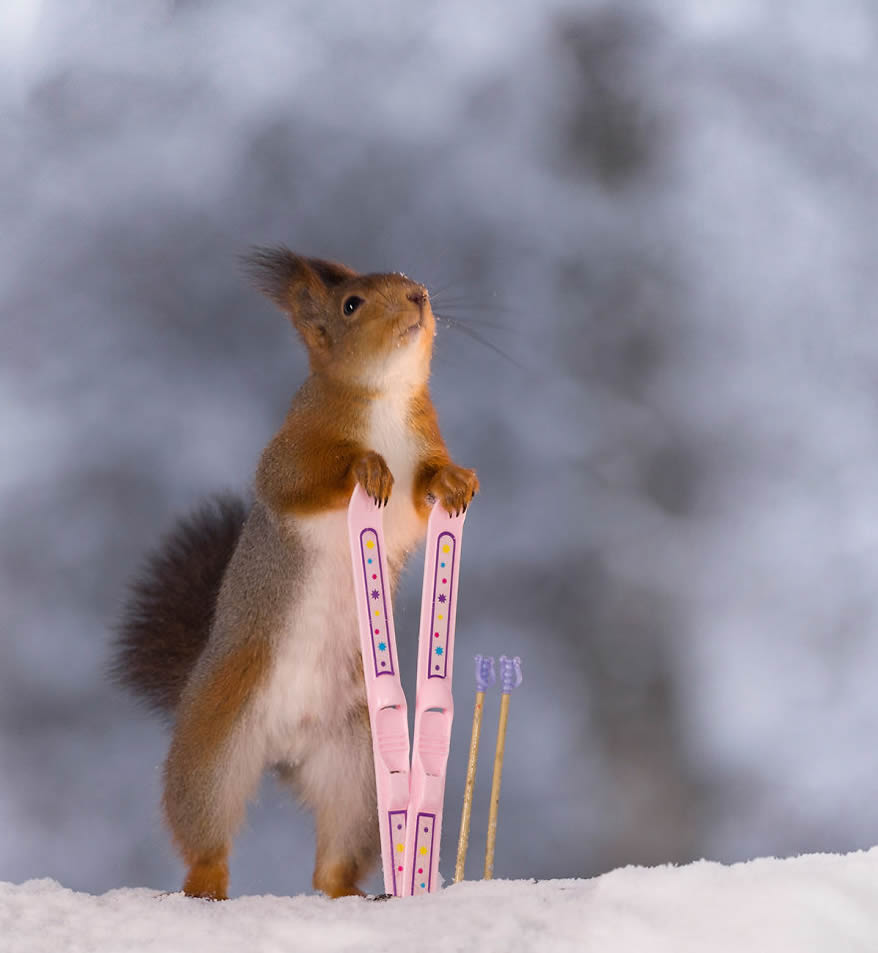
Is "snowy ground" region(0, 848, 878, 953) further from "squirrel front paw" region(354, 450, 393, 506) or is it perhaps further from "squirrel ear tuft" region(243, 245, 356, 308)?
"squirrel ear tuft" region(243, 245, 356, 308)

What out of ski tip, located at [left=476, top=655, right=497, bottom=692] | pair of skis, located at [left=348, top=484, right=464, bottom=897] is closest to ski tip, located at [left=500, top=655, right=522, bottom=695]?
ski tip, located at [left=476, top=655, right=497, bottom=692]

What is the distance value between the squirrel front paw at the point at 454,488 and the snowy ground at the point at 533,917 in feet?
1.58

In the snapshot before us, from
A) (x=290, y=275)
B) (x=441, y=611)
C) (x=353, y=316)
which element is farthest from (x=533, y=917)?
(x=290, y=275)

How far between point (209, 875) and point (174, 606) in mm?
531

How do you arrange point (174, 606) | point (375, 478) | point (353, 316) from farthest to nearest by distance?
point (174, 606)
point (353, 316)
point (375, 478)

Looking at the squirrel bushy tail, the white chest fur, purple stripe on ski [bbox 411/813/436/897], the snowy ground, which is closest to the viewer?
the snowy ground

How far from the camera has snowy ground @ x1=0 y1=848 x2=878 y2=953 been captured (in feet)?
3.93

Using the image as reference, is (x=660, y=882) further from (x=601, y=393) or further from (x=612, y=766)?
(x=601, y=393)

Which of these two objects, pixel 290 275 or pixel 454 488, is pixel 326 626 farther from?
pixel 290 275

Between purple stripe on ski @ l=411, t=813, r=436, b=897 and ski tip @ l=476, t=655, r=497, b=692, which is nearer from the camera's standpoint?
purple stripe on ski @ l=411, t=813, r=436, b=897

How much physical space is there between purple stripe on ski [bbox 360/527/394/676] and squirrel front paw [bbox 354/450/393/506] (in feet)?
0.15

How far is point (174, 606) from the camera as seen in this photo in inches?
85.9

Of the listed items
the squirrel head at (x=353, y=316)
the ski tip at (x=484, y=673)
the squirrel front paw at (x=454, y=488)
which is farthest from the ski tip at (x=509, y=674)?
the squirrel head at (x=353, y=316)

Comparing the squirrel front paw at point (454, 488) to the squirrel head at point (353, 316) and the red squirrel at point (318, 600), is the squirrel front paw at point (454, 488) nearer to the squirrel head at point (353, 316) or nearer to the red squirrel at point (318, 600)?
the red squirrel at point (318, 600)
